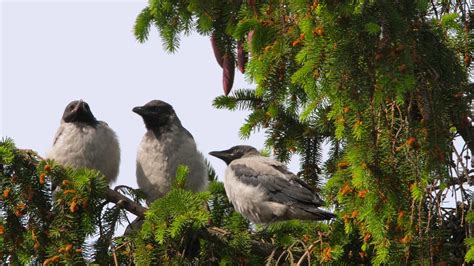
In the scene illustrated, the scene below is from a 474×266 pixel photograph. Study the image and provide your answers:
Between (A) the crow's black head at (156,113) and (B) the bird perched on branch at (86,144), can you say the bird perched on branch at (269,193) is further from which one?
(B) the bird perched on branch at (86,144)

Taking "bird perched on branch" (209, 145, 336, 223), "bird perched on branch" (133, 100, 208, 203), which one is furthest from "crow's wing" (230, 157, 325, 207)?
"bird perched on branch" (133, 100, 208, 203)

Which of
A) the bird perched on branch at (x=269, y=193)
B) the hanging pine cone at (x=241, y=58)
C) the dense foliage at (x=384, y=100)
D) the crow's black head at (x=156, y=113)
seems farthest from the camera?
the crow's black head at (x=156, y=113)

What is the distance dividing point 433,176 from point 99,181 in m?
2.30

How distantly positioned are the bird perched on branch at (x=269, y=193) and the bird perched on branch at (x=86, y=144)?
1.21 meters

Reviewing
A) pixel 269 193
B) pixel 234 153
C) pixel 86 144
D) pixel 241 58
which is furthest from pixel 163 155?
pixel 241 58

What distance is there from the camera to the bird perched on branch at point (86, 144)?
783cm

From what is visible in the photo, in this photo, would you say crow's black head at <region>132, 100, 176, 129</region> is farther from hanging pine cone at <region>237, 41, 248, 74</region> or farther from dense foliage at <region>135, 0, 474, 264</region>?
dense foliage at <region>135, 0, 474, 264</region>

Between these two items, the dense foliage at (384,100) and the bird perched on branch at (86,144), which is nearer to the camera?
the dense foliage at (384,100)

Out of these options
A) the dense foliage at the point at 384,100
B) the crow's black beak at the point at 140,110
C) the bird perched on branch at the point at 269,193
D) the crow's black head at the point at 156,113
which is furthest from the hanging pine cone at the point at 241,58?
the crow's black beak at the point at 140,110

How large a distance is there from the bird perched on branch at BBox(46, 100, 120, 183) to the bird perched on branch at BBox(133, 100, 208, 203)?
290 mm

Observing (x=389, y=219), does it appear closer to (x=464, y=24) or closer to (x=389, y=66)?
(x=389, y=66)

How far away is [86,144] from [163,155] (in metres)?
0.76

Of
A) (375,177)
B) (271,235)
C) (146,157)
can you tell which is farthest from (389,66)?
(146,157)

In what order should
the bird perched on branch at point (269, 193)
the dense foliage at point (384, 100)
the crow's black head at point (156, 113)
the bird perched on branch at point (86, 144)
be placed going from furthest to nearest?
the crow's black head at point (156, 113) → the bird perched on branch at point (86, 144) → the bird perched on branch at point (269, 193) → the dense foliage at point (384, 100)
